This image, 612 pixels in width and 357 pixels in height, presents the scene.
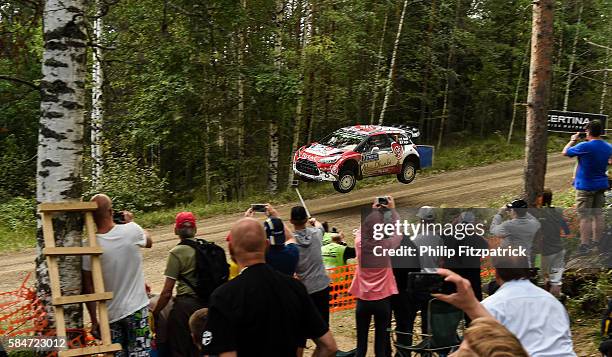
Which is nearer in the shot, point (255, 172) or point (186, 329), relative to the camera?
point (186, 329)

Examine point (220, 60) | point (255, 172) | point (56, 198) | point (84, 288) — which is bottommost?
point (255, 172)

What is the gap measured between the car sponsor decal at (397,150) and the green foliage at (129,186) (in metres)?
7.90

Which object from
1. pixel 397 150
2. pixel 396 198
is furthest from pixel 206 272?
pixel 397 150

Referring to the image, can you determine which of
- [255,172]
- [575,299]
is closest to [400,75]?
[255,172]

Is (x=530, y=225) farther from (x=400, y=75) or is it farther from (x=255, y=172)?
(x=400, y=75)

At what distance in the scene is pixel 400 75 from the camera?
2923cm

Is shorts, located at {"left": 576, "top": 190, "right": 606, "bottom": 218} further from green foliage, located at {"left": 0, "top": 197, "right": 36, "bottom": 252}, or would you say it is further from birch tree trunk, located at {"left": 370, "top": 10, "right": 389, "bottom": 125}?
birch tree trunk, located at {"left": 370, "top": 10, "right": 389, "bottom": 125}

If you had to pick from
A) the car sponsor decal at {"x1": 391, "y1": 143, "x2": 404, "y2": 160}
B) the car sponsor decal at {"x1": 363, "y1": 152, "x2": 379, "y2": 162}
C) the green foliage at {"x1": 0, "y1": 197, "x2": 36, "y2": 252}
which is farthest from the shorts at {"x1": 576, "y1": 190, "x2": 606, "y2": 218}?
the green foliage at {"x1": 0, "y1": 197, "x2": 36, "y2": 252}

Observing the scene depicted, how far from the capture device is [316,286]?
6.88 meters

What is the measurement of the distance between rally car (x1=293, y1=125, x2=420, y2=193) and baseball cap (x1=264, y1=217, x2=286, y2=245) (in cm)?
1317

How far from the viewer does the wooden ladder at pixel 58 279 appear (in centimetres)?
539

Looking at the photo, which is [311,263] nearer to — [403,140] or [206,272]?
[206,272]

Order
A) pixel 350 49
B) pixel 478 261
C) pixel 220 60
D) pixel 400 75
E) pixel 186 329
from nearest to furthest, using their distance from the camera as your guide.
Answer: pixel 186 329 → pixel 478 261 → pixel 220 60 → pixel 350 49 → pixel 400 75

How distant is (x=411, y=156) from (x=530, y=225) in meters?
14.2
